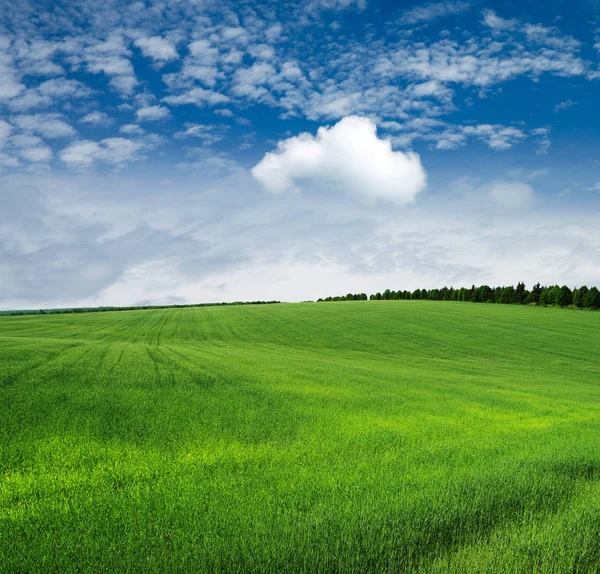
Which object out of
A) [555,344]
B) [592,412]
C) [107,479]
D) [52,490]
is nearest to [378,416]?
[107,479]

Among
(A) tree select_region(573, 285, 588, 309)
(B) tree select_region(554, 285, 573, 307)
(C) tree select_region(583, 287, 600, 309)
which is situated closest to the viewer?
(C) tree select_region(583, 287, 600, 309)

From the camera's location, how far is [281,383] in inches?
653

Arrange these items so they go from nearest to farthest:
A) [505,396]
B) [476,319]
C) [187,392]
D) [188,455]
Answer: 1. [188,455]
2. [187,392]
3. [505,396]
4. [476,319]

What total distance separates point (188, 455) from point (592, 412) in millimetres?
15278

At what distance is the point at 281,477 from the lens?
7020 millimetres

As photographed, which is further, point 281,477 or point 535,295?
point 535,295

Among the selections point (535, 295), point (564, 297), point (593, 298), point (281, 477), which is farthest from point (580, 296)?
point (281, 477)

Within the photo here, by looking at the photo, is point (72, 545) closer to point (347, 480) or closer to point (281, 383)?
point (347, 480)

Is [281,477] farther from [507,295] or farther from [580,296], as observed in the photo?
[507,295]

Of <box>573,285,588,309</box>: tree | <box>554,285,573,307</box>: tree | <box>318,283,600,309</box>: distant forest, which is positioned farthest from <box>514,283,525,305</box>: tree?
<box>573,285,588,309</box>: tree

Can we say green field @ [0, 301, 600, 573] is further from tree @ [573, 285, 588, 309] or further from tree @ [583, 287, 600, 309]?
tree @ [573, 285, 588, 309]

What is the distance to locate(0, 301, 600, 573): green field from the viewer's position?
5.00 m

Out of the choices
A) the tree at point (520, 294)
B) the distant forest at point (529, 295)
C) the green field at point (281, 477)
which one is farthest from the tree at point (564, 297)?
the green field at point (281, 477)

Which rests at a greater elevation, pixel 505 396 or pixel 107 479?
pixel 107 479
